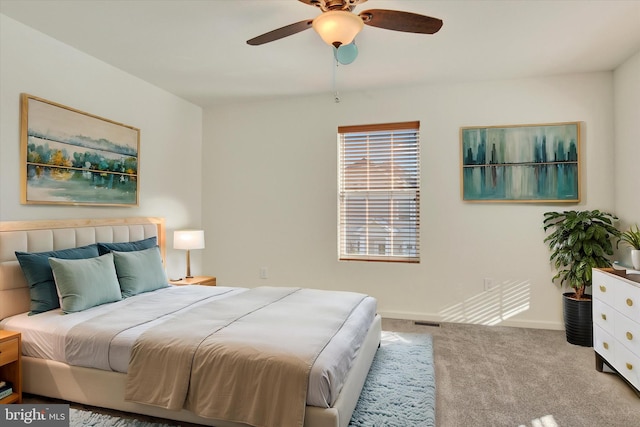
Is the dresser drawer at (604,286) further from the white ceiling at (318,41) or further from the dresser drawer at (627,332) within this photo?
the white ceiling at (318,41)

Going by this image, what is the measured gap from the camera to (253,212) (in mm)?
4914

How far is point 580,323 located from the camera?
3455 millimetres

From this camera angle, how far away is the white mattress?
6.03 ft

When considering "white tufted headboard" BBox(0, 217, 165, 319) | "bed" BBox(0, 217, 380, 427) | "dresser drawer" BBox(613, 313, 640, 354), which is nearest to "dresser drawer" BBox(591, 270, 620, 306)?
"dresser drawer" BBox(613, 313, 640, 354)

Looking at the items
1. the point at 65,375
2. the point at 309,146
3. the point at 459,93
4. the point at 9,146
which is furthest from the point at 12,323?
the point at 459,93

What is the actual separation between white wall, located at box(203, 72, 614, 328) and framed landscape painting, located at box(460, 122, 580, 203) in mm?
95

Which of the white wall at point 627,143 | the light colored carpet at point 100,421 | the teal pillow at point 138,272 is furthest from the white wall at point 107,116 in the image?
the white wall at point 627,143

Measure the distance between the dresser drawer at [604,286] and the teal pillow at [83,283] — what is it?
3.58 m

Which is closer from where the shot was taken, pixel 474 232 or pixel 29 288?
pixel 29 288

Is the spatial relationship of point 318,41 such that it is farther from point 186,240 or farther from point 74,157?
point 186,240

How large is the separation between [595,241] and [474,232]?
3.46 feet

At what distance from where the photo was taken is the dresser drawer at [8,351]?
2268 mm

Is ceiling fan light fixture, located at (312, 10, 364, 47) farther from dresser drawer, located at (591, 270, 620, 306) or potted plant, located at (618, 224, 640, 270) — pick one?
potted plant, located at (618, 224, 640, 270)

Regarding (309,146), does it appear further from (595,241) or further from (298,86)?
(595,241)
